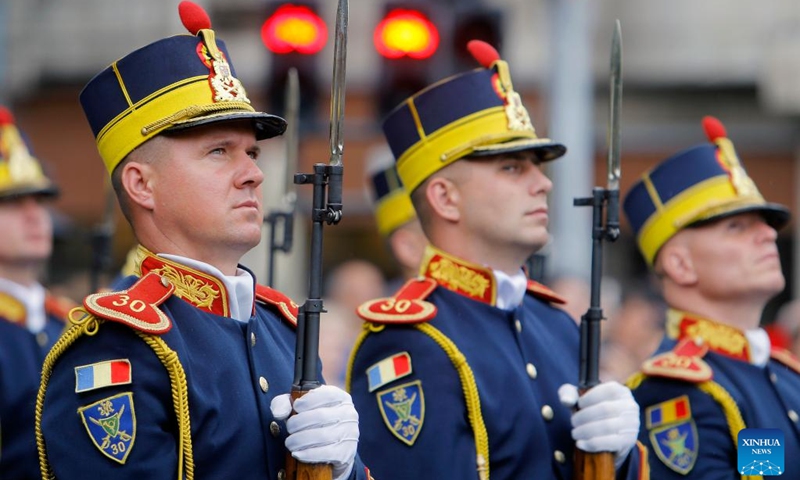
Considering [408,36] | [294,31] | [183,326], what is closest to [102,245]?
[294,31]

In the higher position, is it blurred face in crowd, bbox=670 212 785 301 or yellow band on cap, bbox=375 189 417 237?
yellow band on cap, bbox=375 189 417 237

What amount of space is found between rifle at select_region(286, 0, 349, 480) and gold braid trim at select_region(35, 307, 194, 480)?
1.06 feet

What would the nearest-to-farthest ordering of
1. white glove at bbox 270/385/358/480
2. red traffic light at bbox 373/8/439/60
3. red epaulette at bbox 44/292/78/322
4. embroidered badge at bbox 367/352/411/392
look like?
white glove at bbox 270/385/358/480 < embroidered badge at bbox 367/352/411/392 < red epaulette at bbox 44/292/78/322 < red traffic light at bbox 373/8/439/60

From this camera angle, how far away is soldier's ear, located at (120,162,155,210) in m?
4.68

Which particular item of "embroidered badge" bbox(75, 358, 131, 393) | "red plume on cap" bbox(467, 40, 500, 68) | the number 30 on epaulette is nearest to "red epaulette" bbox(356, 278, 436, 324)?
the number 30 on epaulette

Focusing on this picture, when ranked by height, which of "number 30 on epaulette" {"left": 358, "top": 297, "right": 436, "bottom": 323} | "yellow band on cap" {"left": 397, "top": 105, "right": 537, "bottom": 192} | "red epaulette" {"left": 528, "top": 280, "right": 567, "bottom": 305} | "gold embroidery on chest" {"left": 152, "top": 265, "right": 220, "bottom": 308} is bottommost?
"gold embroidery on chest" {"left": 152, "top": 265, "right": 220, "bottom": 308}

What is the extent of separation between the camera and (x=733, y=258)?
6.38m

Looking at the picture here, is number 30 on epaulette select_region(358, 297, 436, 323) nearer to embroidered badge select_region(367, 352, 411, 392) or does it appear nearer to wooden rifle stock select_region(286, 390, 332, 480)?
embroidered badge select_region(367, 352, 411, 392)

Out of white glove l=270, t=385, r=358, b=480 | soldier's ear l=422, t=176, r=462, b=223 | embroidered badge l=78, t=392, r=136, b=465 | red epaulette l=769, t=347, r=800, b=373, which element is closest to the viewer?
embroidered badge l=78, t=392, r=136, b=465

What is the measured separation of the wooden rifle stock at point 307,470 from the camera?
14.4 ft

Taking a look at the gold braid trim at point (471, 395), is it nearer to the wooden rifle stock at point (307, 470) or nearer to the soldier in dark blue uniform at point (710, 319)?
the wooden rifle stock at point (307, 470)

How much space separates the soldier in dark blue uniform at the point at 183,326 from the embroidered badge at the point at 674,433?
1.73m

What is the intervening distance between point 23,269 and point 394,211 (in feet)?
6.37

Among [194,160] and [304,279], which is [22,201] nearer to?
[194,160]
